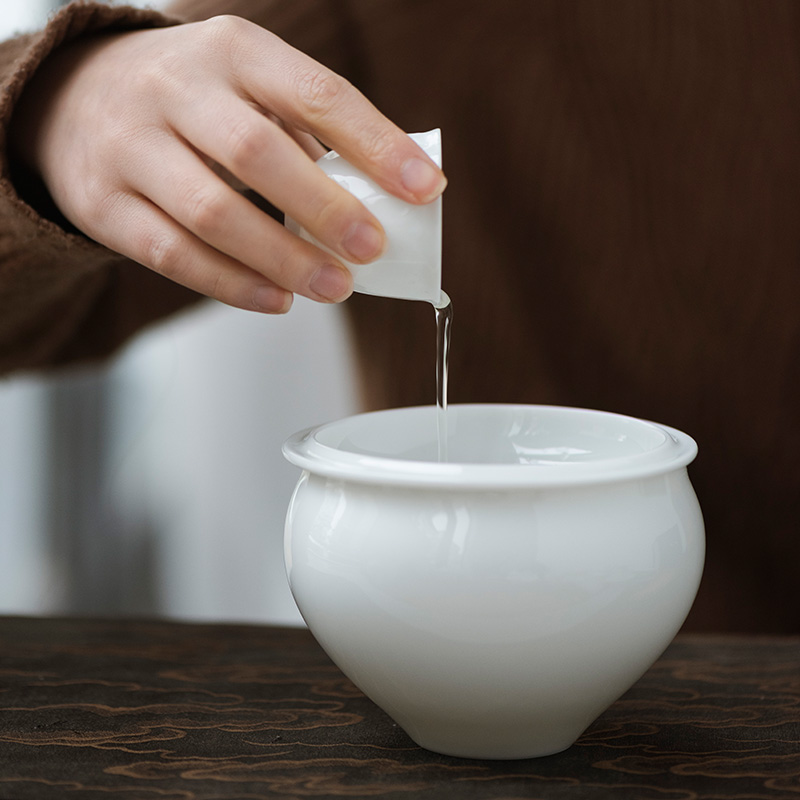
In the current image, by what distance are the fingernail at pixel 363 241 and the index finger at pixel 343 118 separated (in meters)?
0.03

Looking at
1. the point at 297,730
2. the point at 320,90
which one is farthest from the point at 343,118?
the point at 297,730

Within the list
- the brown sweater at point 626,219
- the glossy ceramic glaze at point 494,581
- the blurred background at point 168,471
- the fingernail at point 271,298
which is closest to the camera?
the glossy ceramic glaze at point 494,581

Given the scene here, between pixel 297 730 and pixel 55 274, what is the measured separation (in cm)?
48

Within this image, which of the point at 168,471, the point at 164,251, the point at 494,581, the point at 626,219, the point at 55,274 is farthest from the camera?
the point at 168,471

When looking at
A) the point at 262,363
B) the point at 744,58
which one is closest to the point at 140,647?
the point at 744,58

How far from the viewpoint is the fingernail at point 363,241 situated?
50cm

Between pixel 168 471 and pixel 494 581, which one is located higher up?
pixel 494 581

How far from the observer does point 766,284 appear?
102 centimetres

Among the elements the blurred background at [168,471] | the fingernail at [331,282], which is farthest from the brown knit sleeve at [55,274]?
the blurred background at [168,471]

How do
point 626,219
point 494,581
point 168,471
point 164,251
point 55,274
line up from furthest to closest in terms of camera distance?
point 168,471, point 626,219, point 55,274, point 164,251, point 494,581

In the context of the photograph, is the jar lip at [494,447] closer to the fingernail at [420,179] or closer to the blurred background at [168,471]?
the fingernail at [420,179]

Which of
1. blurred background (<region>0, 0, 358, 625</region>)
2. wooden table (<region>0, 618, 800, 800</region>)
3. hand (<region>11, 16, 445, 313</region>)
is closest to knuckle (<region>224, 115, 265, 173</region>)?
hand (<region>11, 16, 445, 313</region>)

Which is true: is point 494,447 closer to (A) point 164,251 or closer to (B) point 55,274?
(A) point 164,251

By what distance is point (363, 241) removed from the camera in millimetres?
497
